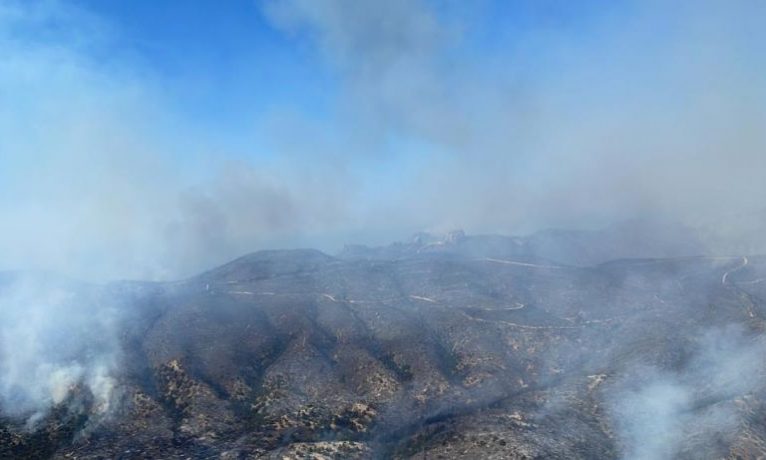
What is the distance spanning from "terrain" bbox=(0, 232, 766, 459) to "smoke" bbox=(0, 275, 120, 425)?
1.79 metres

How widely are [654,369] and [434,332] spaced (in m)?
37.6

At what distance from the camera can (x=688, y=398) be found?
73.9 metres

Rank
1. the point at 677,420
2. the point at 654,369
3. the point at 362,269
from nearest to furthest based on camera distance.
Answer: the point at 677,420
the point at 654,369
the point at 362,269

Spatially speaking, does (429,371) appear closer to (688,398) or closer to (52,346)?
(688,398)

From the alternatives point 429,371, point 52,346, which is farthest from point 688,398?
point 52,346

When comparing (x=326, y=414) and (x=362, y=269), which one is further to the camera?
(x=362, y=269)

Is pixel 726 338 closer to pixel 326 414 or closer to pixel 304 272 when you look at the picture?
pixel 326 414

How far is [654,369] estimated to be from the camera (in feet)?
267

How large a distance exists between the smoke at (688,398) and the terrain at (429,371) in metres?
0.28

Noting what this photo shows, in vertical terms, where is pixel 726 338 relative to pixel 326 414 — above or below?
above

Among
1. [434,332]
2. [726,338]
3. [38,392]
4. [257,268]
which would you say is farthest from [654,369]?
[257,268]

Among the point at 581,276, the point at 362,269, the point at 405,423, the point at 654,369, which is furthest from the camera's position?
the point at 362,269

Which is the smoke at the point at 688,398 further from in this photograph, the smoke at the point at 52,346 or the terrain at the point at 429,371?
the smoke at the point at 52,346

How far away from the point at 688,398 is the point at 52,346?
9765 centimetres
